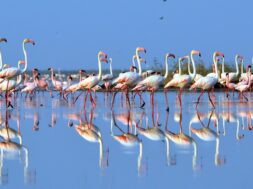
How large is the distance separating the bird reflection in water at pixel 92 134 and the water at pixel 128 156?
→ 0.05 feet

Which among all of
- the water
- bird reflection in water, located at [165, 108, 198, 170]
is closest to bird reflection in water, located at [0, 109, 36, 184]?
the water

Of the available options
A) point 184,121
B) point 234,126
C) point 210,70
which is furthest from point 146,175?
point 210,70

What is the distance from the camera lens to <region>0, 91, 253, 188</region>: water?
882cm

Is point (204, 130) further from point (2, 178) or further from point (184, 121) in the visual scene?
point (2, 178)

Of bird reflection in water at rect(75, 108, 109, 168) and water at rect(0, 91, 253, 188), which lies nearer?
water at rect(0, 91, 253, 188)

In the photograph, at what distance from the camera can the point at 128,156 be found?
1081 cm

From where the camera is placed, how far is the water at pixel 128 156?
882 cm

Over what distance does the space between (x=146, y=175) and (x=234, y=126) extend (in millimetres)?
6344

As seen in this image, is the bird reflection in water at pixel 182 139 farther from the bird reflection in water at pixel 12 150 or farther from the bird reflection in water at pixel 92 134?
the bird reflection in water at pixel 12 150

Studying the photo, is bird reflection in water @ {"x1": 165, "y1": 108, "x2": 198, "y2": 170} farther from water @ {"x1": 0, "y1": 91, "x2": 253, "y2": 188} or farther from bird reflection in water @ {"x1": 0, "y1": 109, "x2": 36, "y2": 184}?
bird reflection in water @ {"x1": 0, "y1": 109, "x2": 36, "y2": 184}

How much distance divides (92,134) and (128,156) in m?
3.28

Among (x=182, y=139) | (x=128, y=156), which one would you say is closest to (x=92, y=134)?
(x=182, y=139)

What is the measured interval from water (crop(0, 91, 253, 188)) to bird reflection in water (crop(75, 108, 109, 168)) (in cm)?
2

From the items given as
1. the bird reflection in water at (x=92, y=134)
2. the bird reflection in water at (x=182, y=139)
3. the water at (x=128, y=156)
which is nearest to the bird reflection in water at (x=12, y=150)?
the water at (x=128, y=156)
